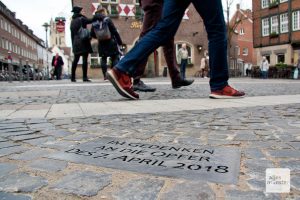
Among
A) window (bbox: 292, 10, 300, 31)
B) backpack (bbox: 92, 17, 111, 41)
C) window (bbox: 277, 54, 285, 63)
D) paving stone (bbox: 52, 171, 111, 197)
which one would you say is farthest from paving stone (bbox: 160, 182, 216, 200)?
window (bbox: 277, 54, 285, 63)

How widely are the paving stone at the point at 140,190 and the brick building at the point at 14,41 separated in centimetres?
5136

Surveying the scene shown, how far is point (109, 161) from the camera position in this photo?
1.87 metres

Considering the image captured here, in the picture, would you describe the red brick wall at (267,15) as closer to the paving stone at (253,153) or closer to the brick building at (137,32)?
the brick building at (137,32)

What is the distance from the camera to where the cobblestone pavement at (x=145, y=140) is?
4.67 ft

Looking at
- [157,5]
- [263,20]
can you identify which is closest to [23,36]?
[263,20]

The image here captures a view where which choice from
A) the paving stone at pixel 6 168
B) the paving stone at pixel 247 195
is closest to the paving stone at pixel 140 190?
the paving stone at pixel 247 195

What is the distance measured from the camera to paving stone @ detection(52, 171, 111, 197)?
144 centimetres

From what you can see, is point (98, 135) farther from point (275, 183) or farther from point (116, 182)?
point (275, 183)

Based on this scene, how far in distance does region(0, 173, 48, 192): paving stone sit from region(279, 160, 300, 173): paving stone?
1003 millimetres

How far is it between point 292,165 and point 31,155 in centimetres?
126

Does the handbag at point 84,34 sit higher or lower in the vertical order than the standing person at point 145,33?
higher

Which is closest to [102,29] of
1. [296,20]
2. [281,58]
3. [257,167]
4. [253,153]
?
[253,153]

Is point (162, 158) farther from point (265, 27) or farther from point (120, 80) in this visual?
point (265, 27)

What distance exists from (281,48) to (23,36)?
56951 millimetres
